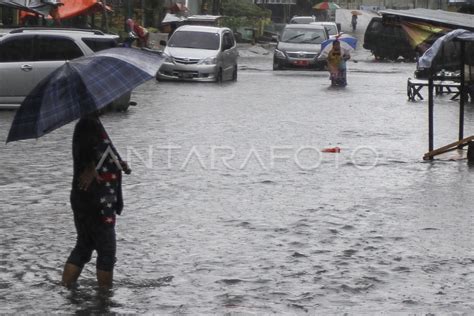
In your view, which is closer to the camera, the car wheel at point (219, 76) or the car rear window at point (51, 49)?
the car rear window at point (51, 49)

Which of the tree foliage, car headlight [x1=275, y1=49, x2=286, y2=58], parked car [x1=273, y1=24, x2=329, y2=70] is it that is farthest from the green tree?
car headlight [x1=275, y1=49, x2=286, y2=58]

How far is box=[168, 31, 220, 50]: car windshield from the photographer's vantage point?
35.0 m

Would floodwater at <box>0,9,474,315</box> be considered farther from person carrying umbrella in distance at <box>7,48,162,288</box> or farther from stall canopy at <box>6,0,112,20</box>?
stall canopy at <box>6,0,112,20</box>

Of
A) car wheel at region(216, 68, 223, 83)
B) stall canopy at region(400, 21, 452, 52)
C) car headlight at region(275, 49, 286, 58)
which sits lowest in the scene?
car wheel at region(216, 68, 223, 83)

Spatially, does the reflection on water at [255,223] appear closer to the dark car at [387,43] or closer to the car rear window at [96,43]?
the car rear window at [96,43]

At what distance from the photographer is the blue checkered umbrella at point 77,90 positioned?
766 centimetres

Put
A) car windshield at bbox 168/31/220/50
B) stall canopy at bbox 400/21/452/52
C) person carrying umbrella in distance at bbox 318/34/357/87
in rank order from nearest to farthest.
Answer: stall canopy at bbox 400/21/452/52
person carrying umbrella in distance at bbox 318/34/357/87
car windshield at bbox 168/31/220/50

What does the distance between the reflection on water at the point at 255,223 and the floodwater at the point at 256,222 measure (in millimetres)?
20

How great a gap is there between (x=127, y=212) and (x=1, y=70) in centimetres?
1239

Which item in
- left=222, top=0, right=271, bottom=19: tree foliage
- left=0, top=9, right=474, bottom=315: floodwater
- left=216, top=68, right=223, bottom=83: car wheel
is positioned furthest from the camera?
left=222, top=0, right=271, bottom=19: tree foliage

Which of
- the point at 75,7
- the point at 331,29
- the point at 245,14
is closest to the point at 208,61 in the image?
the point at 75,7

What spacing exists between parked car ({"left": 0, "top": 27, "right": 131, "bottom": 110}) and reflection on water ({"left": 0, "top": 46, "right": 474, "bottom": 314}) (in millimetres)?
1921

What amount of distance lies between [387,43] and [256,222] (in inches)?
1834

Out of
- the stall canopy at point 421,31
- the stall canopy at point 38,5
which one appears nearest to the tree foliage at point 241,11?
the stall canopy at point 38,5
